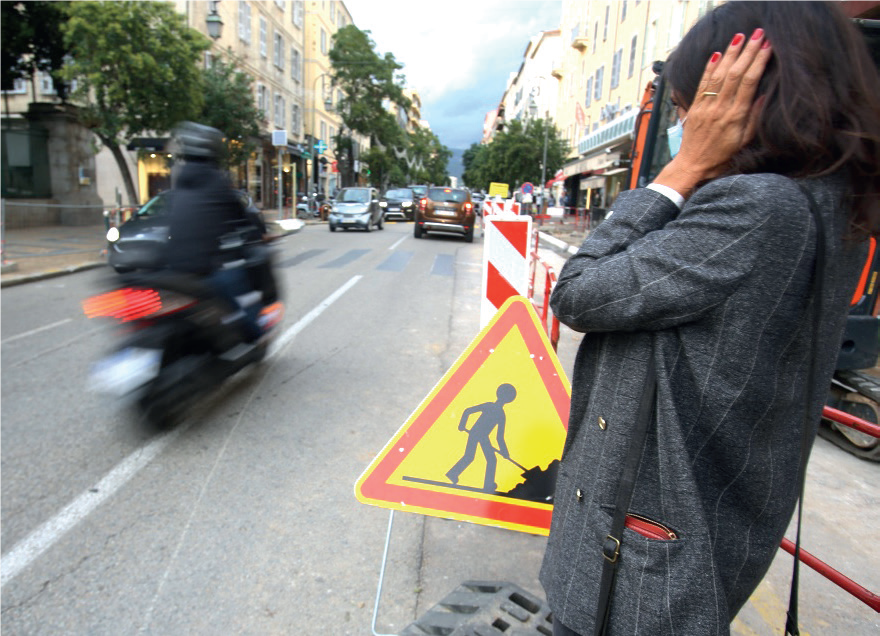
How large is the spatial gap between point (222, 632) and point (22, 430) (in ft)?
9.05

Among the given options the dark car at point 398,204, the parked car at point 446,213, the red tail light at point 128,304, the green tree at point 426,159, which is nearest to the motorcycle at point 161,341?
the red tail light at point 128,304

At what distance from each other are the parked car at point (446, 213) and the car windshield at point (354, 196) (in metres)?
3.89

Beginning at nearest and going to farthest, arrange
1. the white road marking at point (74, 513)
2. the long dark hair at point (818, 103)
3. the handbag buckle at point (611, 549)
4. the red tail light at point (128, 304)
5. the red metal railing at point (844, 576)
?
the long dark hair at point (818, 103) → the handbag buckle at point (611, 549) → the red metal railing at point (844, 576) → the white road marking at point (74, 513) → the red tail light at point (128, 304)

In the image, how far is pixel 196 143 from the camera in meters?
4.69

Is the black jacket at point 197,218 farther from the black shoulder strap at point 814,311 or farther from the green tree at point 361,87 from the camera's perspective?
the green tree at point 361,87

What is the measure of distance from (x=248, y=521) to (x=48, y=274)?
1006 centimetres

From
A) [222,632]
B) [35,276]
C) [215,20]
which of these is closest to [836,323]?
[222,632]

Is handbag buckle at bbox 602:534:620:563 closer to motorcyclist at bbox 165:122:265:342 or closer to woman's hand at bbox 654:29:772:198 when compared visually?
woman's hand at bbox 654:29:772:198

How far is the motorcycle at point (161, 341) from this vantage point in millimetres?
4246

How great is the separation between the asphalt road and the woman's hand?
6.96 feet

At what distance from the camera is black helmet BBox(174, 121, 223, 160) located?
469 centimetres

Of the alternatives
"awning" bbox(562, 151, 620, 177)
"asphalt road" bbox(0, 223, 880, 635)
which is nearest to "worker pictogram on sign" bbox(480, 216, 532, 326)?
"asphalt road" bbox(0, 223, 880, 635)

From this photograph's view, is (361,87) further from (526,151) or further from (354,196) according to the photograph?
(354,196)

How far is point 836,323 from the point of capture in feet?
3.71
